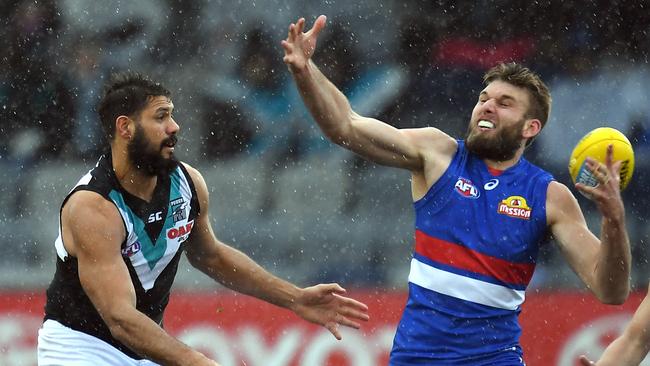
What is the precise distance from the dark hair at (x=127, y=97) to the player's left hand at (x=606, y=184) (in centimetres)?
198

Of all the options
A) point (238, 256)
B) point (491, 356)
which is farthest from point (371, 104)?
point (491, 356)

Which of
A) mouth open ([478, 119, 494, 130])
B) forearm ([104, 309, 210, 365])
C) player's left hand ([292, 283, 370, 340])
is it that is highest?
mouth open ([478, 119, 494, 130])

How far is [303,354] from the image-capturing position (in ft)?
28.2

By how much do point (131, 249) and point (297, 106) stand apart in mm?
3739

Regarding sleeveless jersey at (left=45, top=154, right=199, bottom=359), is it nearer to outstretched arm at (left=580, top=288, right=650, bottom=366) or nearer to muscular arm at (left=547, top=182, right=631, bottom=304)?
muscular arm at (left=547, top=182, right=631, bottom=304)

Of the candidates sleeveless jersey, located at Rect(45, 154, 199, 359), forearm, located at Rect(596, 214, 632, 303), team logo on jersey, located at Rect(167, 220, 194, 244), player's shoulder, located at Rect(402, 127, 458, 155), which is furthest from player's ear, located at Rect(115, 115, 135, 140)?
forearm, located at Rect(596, 214, 632, 303)

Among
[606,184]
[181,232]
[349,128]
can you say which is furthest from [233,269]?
[606,184]

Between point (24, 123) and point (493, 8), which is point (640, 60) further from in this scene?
point (24, 123)

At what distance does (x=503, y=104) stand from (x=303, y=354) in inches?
133

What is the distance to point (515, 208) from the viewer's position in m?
5.52

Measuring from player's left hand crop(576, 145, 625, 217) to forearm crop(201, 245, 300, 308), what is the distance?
1.59 m

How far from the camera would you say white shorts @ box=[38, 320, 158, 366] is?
5488mm

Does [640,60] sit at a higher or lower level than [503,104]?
higher

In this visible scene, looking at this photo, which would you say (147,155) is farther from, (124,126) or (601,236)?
(601,236)
